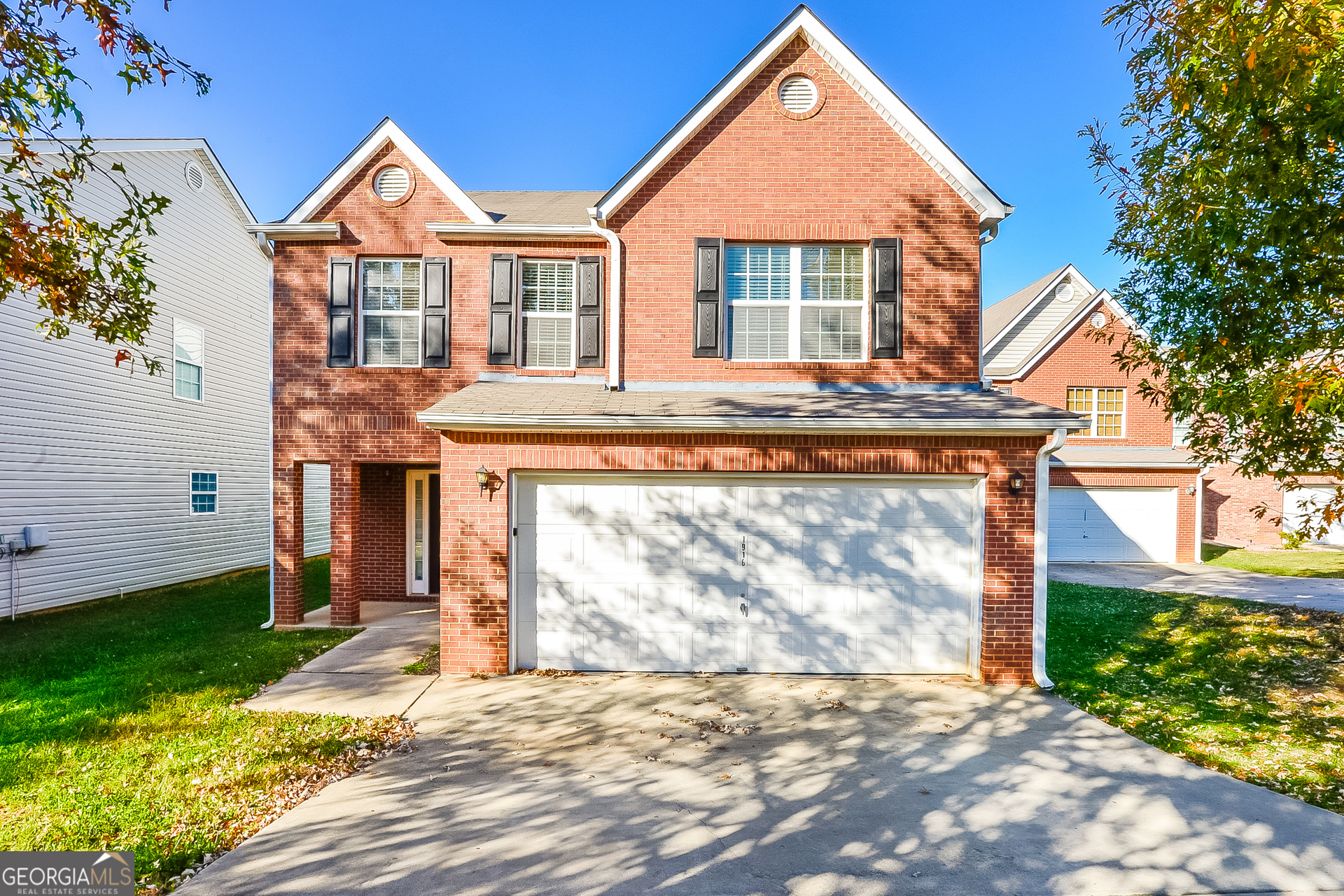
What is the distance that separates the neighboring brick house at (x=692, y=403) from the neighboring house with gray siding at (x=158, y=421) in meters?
3.81

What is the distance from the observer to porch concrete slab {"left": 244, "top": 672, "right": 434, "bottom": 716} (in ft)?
22.1

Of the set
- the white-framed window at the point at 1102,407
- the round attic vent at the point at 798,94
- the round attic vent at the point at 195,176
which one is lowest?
the white-framed window at the point at 1102,407

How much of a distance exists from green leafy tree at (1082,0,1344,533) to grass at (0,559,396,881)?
9.01 metres

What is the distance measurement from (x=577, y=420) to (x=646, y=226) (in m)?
3.50

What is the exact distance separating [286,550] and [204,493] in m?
6.80

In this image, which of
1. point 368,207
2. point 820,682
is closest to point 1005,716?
point 820,682

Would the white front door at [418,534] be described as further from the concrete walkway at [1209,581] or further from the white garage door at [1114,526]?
the white garage door at [1114,526]

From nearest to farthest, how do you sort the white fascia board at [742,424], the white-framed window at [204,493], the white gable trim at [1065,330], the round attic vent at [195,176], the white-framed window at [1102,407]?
1. the white fascia board at [742,424]
2. the round attic vent at [195,176]
3. the white-framed window at [204,493]
4. the white gable trim at [1065,330]
5. the white-framed window at [1102,407]

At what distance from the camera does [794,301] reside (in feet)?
30.4

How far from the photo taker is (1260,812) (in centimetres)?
487

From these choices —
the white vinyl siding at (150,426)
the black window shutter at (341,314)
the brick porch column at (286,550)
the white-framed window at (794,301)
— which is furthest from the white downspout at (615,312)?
the white vinyl siding at (150,426)

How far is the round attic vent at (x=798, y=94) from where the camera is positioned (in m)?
9.24

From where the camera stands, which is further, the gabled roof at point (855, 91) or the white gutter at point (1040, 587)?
the gabled roof at point (855, 91)

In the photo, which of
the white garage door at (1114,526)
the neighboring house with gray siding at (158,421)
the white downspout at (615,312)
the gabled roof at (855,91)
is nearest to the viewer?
the gabled roof at (855,91)
